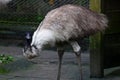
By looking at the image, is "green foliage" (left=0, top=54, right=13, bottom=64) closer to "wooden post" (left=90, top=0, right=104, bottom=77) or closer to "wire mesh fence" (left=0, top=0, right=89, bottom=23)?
"wire mesh fence" (left=0, top=0, right=89, bottom=23)

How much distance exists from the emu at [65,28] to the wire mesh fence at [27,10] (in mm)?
2453

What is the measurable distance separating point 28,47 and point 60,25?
54 cm

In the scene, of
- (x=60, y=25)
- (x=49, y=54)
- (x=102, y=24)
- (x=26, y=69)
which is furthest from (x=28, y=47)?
(x=49, y=54)

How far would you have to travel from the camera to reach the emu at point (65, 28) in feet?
17.6

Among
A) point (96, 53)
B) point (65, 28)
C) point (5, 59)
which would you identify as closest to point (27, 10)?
point (5, 59)

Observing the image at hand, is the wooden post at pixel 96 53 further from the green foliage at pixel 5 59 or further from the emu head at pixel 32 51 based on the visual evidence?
the green foliage at pixel 5 59

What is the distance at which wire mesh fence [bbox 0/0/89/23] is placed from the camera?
849 cm

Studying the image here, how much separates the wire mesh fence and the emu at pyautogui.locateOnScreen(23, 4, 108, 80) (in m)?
2.45

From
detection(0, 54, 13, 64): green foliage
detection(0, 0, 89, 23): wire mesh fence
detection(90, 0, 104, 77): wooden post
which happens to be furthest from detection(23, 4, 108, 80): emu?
detection(0, 0, 89, 23): wire mesh fence

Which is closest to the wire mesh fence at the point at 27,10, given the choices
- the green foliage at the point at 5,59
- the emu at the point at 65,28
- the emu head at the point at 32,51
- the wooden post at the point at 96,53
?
the green foliage at the point at 5,59

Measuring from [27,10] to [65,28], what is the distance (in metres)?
3.23

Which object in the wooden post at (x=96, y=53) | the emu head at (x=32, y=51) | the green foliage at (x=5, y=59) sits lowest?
the green foliage at (x=5, y=59)

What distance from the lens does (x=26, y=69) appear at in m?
7.25

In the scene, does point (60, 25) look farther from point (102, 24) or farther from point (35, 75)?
point (35, 75)
